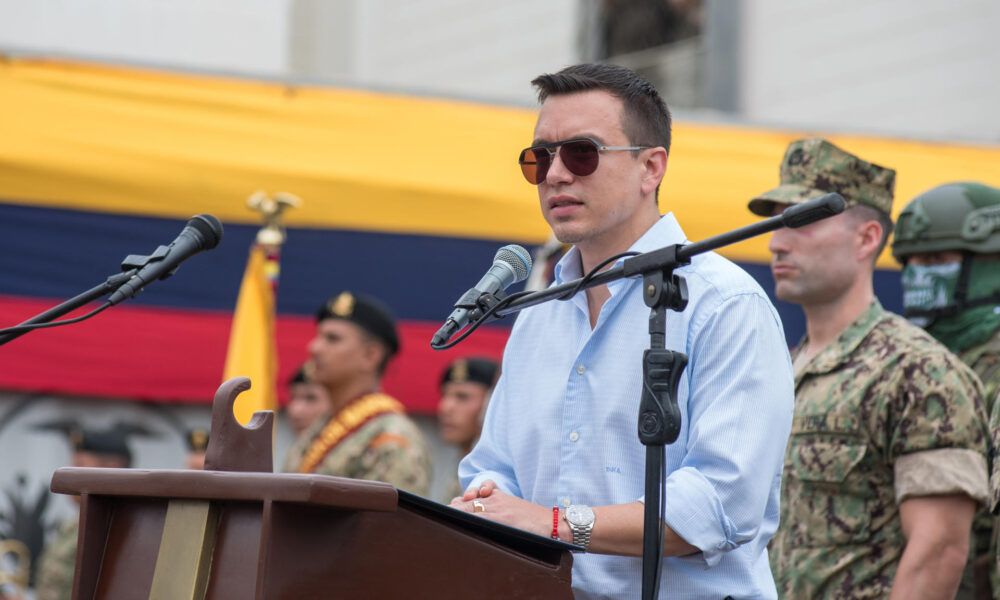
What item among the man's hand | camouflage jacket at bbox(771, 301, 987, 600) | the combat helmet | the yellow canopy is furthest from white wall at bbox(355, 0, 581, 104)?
the man's hand

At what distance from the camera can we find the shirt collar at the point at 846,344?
3.85 meters

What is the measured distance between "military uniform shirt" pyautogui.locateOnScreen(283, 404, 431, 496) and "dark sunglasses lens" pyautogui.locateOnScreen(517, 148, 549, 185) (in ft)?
10.3

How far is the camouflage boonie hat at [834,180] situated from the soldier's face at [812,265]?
189 millimetres

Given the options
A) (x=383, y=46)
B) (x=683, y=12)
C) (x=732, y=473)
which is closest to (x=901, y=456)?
(x=732, y=473)

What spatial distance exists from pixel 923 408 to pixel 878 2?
7.05 meters

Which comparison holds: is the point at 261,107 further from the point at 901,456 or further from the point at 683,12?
the point at 683,12

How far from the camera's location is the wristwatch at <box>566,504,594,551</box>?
243 cm

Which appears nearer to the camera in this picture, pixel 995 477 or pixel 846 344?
pixel 995 477

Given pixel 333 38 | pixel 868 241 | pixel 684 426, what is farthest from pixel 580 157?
pixel 333 38

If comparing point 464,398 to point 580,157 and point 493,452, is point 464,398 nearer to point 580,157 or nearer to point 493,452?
point 493,452

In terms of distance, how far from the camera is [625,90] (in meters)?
2.86

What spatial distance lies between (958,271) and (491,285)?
87.3 inches

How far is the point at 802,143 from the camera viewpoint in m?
4.31

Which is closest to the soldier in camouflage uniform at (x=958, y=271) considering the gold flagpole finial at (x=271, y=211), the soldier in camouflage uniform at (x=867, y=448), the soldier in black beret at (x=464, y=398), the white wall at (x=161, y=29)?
the soldier in camouflage uniform at (x=867, y=448)
